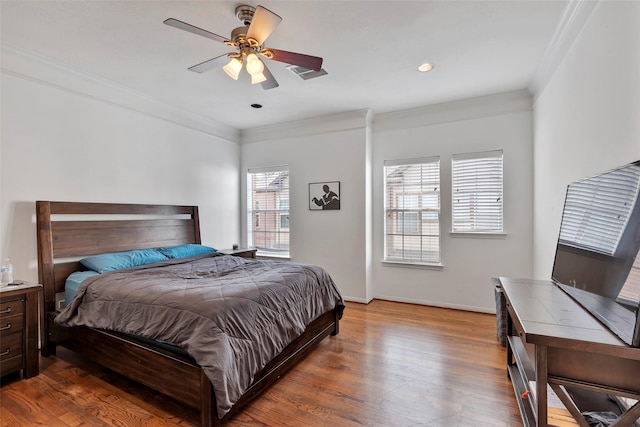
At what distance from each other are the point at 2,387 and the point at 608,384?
12.6ft

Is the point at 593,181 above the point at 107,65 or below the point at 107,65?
below

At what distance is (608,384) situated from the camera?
127 cm

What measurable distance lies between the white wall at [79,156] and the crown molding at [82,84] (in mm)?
16

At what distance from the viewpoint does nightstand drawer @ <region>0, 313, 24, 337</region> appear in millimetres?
2268

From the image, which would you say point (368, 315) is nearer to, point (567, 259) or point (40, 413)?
point (567, 259)

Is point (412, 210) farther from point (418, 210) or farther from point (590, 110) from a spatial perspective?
point (590, 110)

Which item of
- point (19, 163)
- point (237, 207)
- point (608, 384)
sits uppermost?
point (19, 163)

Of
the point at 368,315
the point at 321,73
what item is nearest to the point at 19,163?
the point at 321,73

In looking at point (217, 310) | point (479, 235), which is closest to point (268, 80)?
point (217, 310)

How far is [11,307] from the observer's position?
2318mm

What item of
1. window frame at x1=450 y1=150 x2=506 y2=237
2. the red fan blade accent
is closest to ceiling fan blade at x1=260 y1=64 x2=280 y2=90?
the red fan blade accent

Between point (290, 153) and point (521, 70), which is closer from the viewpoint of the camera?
point (521, 70)

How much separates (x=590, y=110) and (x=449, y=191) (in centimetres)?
212

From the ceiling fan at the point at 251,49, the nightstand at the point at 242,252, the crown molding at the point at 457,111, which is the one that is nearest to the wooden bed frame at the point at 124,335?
the nightstand at the point at 242,252
